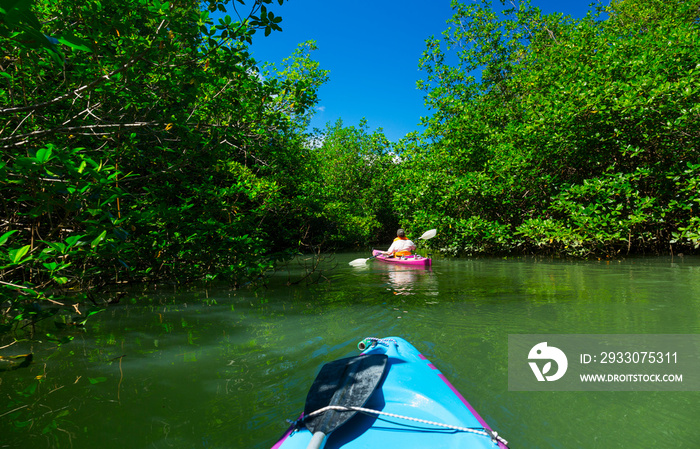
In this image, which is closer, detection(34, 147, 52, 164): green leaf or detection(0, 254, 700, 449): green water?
detection(34, 147, 52, 164): green leaf

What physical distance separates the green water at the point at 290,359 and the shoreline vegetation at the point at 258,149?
2.41 ft

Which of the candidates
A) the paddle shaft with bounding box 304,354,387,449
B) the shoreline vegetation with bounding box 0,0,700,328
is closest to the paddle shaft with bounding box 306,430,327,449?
the paddle shaft with bounding box 304,354,387,449

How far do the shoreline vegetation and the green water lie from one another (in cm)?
74

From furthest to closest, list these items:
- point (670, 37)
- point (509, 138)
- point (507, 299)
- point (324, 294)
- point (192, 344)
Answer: point (509, 138) < point (670, 37) < point (324, 294) < point (507, 299) < point (192, 344)

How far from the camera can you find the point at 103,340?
4.42m

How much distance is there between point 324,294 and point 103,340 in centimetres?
381

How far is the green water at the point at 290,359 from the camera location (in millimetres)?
2393

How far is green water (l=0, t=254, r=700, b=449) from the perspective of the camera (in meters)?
2.39

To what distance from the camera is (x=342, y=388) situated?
2242 millimetres

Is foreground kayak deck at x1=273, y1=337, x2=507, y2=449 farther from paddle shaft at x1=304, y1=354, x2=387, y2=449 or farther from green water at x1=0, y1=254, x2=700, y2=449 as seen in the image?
green water at x1=0, y1=254, x2=700, y2=449

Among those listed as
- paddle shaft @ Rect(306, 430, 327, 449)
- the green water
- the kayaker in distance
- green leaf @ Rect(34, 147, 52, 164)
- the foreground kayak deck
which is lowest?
the green water

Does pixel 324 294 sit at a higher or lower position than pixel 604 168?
lower

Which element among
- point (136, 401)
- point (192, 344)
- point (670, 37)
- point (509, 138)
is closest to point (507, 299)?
point (192, 344)

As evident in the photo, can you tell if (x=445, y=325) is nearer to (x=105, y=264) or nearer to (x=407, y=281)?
(x=407, y=281)
